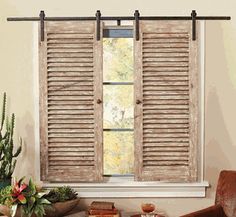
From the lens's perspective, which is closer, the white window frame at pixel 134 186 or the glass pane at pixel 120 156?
the white window frame at pixel 134 186

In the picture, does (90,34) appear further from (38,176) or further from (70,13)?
(38,176)

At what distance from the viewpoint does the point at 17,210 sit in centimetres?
366

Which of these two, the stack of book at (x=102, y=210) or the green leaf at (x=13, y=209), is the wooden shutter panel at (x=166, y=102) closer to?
the stack of book at (x=102, y=210)

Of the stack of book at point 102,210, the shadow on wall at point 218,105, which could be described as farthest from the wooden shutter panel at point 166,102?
the stack of book at point 102,210

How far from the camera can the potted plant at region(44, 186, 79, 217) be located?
12.5 ft

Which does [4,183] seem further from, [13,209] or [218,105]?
[218,105]

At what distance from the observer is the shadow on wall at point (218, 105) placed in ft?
13.4

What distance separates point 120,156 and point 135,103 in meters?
0.55

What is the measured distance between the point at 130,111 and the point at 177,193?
2.53 feet

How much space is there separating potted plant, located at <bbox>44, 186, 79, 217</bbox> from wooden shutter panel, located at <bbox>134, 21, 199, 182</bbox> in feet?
1.78

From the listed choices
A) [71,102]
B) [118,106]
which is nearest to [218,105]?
[118,106]

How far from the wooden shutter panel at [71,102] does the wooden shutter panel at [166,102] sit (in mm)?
327

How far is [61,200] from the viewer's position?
3.89m

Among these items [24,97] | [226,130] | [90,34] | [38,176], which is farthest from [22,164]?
[226,130]
